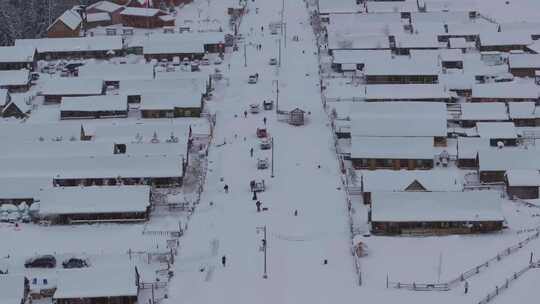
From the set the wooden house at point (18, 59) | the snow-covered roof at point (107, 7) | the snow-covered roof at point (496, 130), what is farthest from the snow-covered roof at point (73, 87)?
the snow-covered roof at point (496, 130)

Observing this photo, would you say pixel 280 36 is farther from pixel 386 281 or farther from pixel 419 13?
pixel 386 281

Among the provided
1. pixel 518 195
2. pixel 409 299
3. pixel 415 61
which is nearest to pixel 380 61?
pixel 415 61

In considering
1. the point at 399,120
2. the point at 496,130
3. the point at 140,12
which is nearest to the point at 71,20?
the point at 140,12

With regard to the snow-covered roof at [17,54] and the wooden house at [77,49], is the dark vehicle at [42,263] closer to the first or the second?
the snow-covered roof at [17,54]

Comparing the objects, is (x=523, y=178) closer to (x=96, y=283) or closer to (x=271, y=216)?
(x=271, y=216)

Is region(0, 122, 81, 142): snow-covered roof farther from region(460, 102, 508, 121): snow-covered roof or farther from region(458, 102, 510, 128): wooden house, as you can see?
region(460, 102, 508, 121): snow-covered roof
